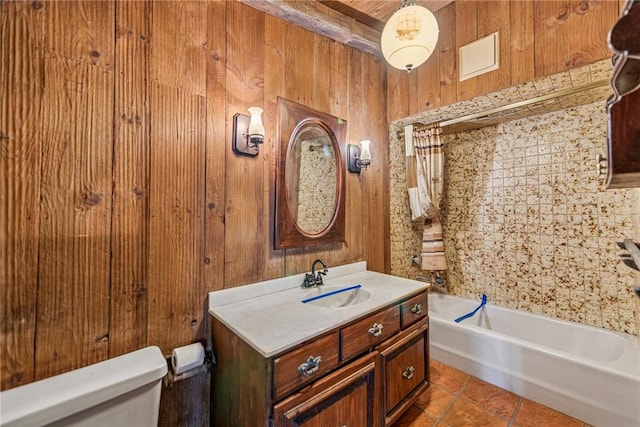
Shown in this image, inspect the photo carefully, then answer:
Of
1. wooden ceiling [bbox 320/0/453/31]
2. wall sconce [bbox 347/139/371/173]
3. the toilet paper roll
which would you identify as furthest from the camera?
wall sconce [bbox 347/139/371/173]

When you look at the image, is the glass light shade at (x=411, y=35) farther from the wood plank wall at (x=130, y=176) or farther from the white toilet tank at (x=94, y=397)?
the white toilet tank at (x=94, y=397)

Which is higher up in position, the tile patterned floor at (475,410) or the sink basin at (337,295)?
the sink basin at (337,295)

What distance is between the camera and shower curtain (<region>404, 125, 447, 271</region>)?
2.33 metres

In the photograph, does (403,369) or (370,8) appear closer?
(403,369)

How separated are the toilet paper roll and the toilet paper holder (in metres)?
0.03

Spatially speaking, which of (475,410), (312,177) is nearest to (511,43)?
(312,177)

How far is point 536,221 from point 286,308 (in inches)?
87.7

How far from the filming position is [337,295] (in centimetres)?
166

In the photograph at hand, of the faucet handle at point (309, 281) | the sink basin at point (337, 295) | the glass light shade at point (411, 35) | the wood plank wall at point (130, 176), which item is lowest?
the sink basin at point (337, 295)

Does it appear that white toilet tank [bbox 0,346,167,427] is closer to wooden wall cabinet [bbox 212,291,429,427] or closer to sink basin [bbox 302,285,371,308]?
wooden wall cabinet [bbox 212,291,429,427]

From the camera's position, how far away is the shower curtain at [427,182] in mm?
2334

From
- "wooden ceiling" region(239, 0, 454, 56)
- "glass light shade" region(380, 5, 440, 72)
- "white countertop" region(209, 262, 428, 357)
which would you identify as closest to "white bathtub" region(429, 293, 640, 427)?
"white countertop" region(209, 262, 428, 357)

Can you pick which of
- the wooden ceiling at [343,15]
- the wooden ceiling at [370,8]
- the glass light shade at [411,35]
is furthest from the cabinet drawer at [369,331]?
the wooden ceiling at [370,8]

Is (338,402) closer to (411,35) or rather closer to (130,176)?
(130,176)
